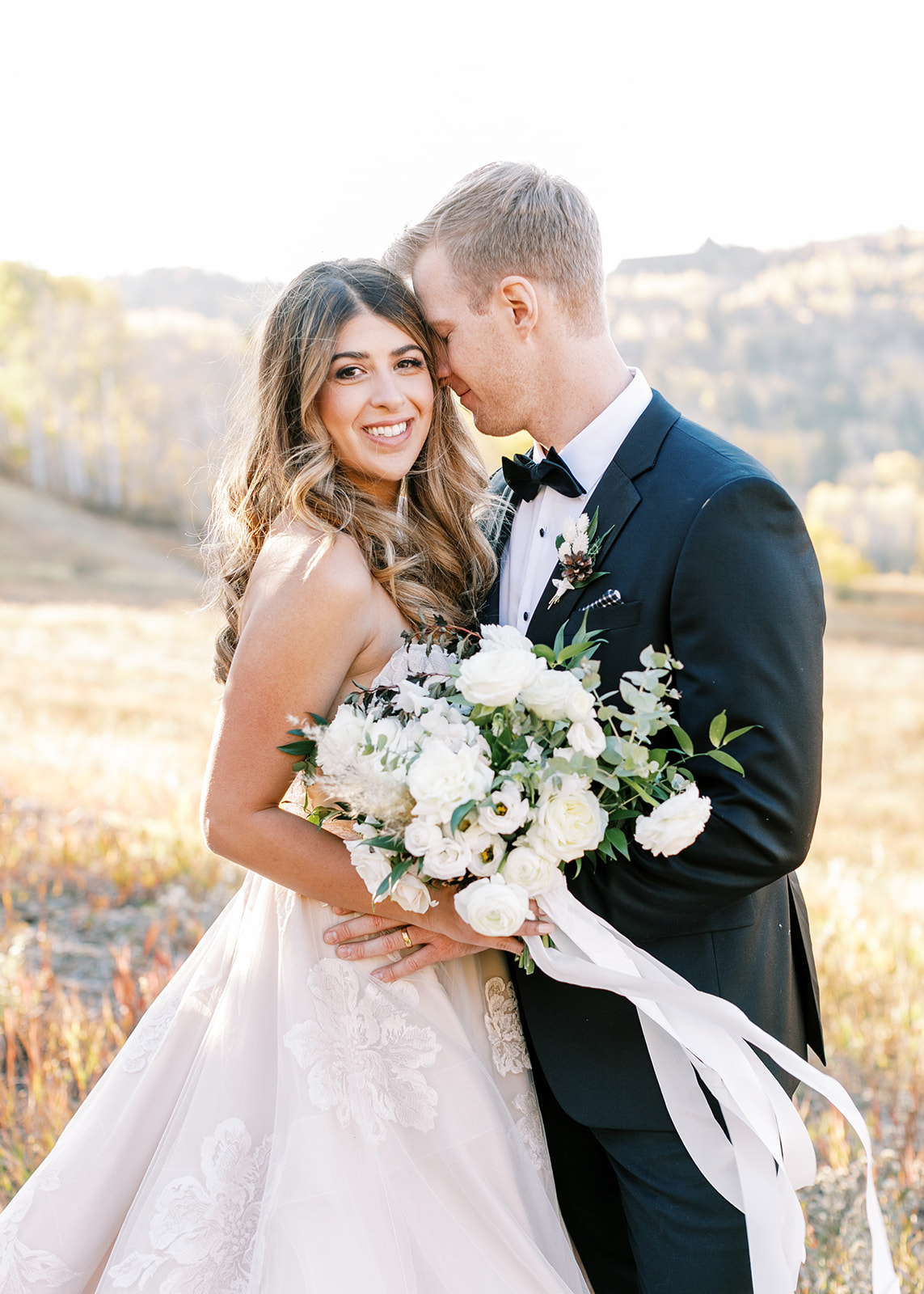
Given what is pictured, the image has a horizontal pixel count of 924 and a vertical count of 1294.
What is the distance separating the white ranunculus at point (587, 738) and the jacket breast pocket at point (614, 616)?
43cm

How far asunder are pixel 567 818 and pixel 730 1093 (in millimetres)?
800

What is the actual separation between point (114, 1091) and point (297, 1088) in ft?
1.98

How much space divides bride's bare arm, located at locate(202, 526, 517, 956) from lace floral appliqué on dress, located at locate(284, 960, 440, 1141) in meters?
0.19

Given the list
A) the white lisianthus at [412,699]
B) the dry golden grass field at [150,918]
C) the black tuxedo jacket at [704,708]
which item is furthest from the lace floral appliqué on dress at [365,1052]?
the dry golden grass field at [150,918]

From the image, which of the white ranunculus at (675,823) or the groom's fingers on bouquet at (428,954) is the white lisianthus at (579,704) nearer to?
the white ranunculus at (675,823)

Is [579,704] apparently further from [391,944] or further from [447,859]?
[391,944]

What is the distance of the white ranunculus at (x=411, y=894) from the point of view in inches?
84.0

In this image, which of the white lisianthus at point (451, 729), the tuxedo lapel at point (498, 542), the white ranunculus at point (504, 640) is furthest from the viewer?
the tuxedo lapel at point (498, 542)

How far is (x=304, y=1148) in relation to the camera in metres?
2.35

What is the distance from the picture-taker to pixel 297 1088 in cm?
243

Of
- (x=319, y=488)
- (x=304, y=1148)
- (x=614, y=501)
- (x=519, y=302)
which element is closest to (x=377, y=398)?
(x=319, y=488)

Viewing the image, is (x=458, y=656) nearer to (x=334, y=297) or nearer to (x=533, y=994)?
(x=533, y=994)

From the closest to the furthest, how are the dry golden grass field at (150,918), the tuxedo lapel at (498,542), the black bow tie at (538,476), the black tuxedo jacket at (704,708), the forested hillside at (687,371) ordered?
the black tuxedo jacket at (704,708), the black bow tie at (538,476), the tuxedo lapel at (498,542), the dry golden grass field at (150,918), the forested hillside at (687,371)

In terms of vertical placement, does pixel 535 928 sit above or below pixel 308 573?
below
